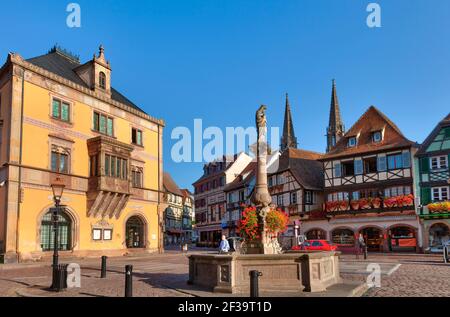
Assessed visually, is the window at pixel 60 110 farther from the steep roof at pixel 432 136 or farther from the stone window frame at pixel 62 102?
the steep roof at pixel 432 136

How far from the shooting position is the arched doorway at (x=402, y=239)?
34.2 meters

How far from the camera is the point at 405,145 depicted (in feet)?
114

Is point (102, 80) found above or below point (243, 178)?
above

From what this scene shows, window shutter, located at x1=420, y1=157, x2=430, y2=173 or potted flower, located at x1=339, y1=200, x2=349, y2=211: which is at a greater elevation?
window shutter, located at x1=420, y1=157, x2=430, y2=173

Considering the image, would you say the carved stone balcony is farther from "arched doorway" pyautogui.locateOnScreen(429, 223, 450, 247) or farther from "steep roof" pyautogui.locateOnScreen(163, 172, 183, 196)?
"steep roof" pyautogui.locateOnScreen(163, 172, 183, 196)

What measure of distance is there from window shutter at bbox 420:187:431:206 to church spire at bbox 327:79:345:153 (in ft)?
164

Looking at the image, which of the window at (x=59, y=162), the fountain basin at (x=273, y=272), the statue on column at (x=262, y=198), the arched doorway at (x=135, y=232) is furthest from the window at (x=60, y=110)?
the fountain basin at (x=273, y=272)

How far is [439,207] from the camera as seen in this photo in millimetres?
32281

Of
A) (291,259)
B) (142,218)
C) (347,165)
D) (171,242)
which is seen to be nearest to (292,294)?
(291,259)

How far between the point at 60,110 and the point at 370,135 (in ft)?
87.1

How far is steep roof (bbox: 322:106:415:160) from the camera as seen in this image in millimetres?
36328

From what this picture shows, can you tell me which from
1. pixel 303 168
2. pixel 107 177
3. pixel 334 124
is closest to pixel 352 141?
pixel 303 168

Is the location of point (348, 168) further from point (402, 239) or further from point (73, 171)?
point (73, 171)

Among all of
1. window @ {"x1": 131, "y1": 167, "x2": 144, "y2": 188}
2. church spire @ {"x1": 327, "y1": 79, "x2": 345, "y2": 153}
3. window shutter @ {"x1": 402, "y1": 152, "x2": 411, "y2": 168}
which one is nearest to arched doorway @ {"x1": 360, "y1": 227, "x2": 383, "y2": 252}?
window shutter @ {"x1": 402, "y1": 152, "x2": 411, "y2": 168}
